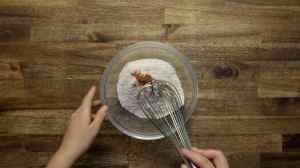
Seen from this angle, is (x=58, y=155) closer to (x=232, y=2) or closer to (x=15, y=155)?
(x=15, y=155)

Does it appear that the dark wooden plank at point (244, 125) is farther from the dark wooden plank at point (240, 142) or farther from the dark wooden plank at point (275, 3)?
the dark wooden plank at point (275, 3)

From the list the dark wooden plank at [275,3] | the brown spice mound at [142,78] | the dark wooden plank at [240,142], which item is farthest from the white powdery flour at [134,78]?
the dark wooden plank at [275,3]

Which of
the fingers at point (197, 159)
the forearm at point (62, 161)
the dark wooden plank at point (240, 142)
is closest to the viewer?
the fingers at point (197, 159)

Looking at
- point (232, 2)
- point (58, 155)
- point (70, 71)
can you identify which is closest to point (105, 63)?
point (70, 71)

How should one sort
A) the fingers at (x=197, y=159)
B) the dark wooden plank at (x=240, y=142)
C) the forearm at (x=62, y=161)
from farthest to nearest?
1. the dark wooden plank at (x=240, y=142)
2. the forearm at (x=62, y=161)
3. the fingers at (x=197, y=159)

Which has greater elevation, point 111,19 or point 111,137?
point 111,19

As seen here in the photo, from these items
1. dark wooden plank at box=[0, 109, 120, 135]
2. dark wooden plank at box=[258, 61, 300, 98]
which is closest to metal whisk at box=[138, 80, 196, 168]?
dark wooden plank at box=[0, 109, 120, 135]

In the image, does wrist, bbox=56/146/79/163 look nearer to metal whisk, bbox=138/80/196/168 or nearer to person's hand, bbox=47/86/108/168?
person's hand, bbox=47/86/108/168
